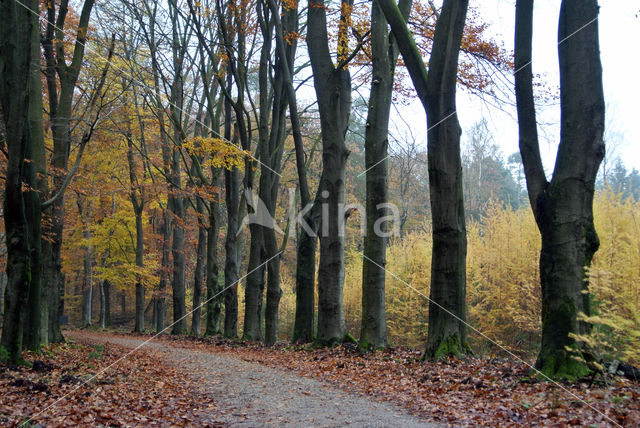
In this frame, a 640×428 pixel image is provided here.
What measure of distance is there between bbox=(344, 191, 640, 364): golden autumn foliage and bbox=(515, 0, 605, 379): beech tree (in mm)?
3908

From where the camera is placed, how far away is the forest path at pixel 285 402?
5016 mm

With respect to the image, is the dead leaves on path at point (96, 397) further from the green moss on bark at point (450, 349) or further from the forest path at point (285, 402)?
the green moss on bark at point (450, 349)

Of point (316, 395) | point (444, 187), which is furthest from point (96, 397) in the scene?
point (444, 187)

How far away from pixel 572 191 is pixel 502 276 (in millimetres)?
11486

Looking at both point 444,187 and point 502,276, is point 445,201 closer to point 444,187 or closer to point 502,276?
point 444,187

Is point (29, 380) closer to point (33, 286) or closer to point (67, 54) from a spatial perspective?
point (33, 286)

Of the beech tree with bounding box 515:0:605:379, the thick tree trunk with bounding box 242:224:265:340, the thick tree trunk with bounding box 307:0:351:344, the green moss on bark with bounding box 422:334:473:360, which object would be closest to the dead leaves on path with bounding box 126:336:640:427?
the green moss on bark with bounding box 422:334:473:360

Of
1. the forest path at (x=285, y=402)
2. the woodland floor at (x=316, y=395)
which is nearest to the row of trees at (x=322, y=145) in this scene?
the woodland floor at (x=316, y=395)

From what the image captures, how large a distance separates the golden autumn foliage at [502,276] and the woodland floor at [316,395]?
4658 mm

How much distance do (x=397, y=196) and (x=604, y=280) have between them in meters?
28.3

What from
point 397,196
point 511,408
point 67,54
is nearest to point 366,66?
point 67,54

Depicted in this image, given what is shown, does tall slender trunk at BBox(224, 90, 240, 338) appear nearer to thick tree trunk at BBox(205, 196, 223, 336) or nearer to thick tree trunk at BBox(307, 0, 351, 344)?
thick tree trunk at BBox(205, 196, 223, 336)

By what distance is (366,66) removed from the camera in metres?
13.7

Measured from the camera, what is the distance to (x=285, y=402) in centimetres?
604
